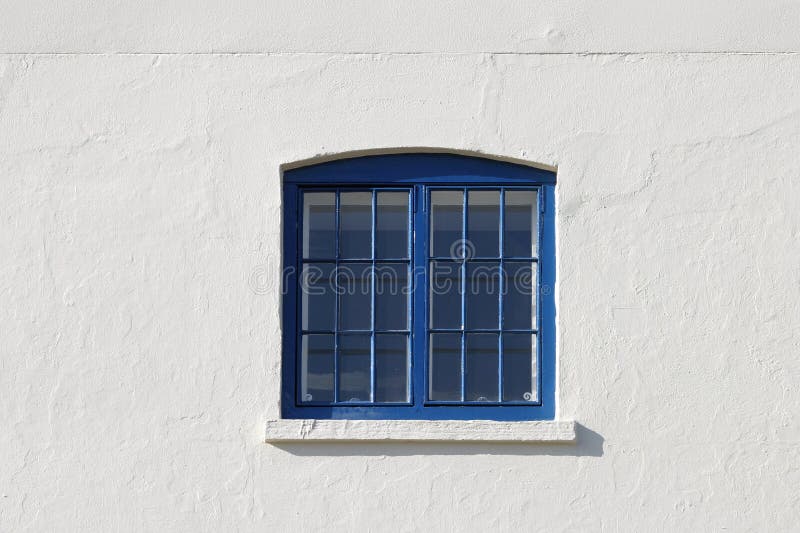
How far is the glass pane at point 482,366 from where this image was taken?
23.0ft

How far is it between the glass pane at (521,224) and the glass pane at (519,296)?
85 millimetres

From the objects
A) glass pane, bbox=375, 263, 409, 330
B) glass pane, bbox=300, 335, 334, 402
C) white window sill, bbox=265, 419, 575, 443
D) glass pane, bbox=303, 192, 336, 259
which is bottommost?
white window sill, bbox=265, 419, 575, 443

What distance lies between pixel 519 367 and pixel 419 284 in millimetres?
725

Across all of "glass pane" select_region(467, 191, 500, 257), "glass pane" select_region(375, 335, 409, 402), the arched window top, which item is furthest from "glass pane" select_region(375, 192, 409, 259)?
"glass pane" select_region(375, 335, 409, 402)

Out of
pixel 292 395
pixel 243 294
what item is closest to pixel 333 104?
pixel 243 294

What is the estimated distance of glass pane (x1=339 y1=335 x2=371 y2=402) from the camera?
701cm

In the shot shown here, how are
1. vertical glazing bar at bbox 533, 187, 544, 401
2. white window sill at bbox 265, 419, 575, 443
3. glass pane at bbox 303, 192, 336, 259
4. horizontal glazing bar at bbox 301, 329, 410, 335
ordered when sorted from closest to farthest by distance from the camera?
white window sill at bbox 265, 419, 575, 443, vertical glazing bar at bbox 533, 187, 544, 401, horizontal glazing bar at bbox 301, 329, 410, 335, glass pane at bbox 303, 192, 336, 259

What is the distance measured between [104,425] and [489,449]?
207 cm

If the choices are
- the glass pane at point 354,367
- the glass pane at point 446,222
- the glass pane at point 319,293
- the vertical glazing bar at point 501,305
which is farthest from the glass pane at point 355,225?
the vertical glazing bar at point 501,305

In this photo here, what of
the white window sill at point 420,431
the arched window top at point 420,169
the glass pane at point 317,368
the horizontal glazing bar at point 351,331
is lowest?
the white window sill at point 420,431

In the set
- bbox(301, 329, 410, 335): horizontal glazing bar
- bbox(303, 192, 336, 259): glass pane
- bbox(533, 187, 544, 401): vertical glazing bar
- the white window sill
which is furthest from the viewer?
bbox(303, 192, 336, 259): glass pane

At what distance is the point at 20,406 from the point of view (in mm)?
6809

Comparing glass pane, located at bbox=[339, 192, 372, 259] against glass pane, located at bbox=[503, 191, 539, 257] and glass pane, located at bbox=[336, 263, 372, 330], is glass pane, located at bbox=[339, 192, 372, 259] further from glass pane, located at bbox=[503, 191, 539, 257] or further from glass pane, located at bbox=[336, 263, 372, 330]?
glass pane, located at bbox=[503, 191, 539, 257]

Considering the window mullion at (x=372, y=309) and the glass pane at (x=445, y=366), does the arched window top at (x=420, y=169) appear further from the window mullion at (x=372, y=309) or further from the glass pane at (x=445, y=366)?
the glass pane at (x=445, y=366)
